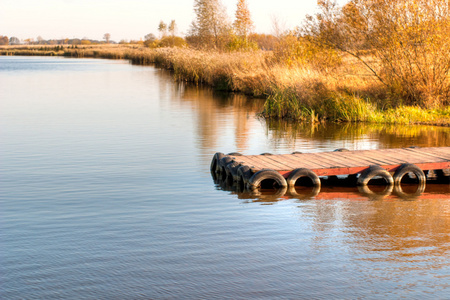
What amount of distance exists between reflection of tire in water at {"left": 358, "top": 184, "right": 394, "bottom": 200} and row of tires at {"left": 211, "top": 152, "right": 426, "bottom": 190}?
0.07m

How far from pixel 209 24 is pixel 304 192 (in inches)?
1689

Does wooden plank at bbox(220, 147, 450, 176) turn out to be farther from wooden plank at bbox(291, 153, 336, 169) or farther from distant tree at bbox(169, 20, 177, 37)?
distant tree at bbox(169, 20, 177, 37)

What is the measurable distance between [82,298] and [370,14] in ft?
58.1

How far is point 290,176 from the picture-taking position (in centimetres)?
1050

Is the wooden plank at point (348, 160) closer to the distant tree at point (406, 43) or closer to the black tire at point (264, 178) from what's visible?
the black tire at point (264, 178)

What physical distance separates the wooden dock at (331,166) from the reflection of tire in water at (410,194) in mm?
116

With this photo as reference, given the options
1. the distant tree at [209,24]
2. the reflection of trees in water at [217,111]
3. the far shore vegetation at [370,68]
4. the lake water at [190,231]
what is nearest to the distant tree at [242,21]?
the distant tree at [209,24]

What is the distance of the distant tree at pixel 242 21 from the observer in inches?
1907

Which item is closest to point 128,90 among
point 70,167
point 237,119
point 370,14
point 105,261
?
point 237,119

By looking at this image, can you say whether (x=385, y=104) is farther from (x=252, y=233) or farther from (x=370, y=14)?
(x=252, y=233)

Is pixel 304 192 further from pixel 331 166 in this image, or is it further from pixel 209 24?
pixel 209 24

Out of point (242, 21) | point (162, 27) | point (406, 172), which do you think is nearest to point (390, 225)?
point (406, 172)

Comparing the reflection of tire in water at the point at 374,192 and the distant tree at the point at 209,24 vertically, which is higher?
the distant tree at the point at 209,24

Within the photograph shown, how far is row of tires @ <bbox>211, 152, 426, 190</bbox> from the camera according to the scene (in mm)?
10383
